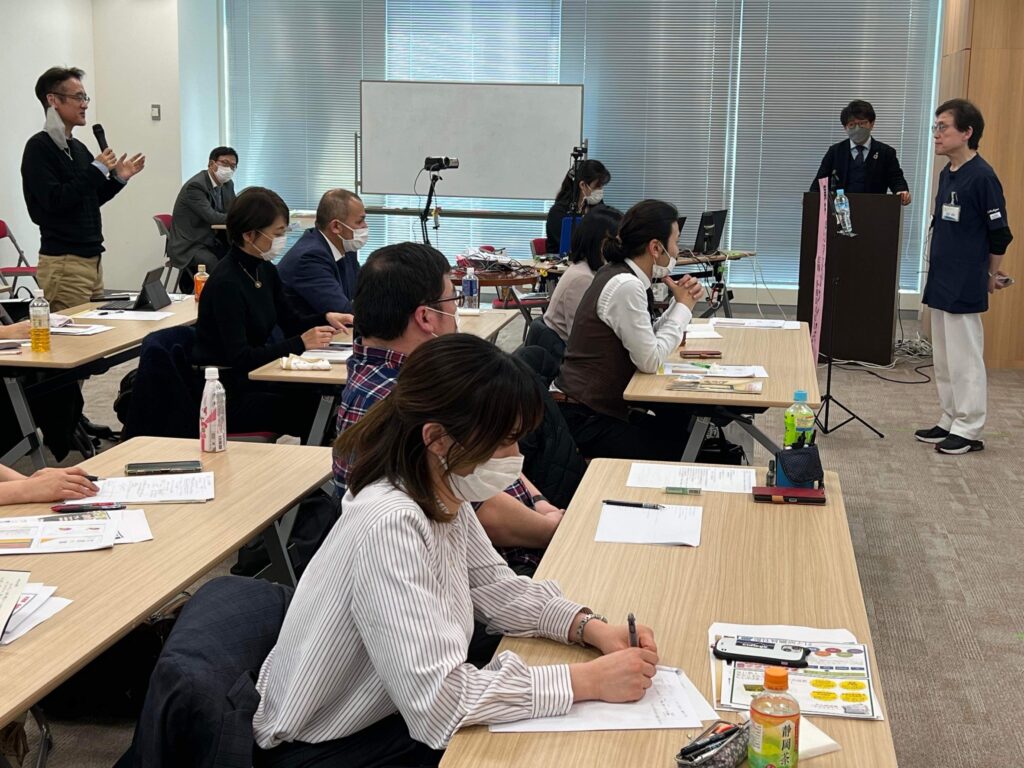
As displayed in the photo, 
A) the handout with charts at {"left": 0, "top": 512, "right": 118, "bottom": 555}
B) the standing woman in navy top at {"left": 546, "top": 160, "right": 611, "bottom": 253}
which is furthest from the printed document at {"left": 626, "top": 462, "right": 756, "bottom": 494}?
the standing woman in navy top at {"left": 546, "top": 160, "right": 611, "bottom": 253}

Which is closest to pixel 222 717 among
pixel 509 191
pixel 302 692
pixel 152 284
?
pixel 302 692

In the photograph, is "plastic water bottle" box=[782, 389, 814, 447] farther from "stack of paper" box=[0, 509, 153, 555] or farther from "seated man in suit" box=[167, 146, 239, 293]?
"seated man in suit" box=[167, 146, 239, 293]

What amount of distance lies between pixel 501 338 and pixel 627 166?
2.24 metres

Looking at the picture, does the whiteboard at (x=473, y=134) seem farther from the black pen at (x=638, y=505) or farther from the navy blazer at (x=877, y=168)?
the black pen at (x=638, y=505)

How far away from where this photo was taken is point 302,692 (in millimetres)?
1542

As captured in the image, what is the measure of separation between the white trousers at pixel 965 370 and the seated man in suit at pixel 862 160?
2544 millimetres

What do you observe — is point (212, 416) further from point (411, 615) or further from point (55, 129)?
point (55, 129)

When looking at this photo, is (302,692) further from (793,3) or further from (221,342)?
(793,3)

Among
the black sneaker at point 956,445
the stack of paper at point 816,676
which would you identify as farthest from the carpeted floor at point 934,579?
the stack of paper at point 816,676

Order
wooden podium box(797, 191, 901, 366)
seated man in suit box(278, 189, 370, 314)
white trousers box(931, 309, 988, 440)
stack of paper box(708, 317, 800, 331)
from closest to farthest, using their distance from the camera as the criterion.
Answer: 1. seated man in suit box(278, 189, 370, 314)
2. stack of paper box(708, 317, 800, 331)
3. white trousers box(931, 309, 988, 440)
4. wooden podium box(797, 191, 901, 366)

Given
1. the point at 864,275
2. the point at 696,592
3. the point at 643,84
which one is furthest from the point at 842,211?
the point at 696,592

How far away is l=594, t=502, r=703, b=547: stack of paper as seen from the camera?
2197 millimetres

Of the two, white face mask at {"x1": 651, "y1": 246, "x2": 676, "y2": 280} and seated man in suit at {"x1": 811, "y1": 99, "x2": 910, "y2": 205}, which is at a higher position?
seated man in suit at {"x1": 811, "y1": 99, "x2": 910, "y2": 205}

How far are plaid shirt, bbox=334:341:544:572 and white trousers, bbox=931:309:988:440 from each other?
3.46m
